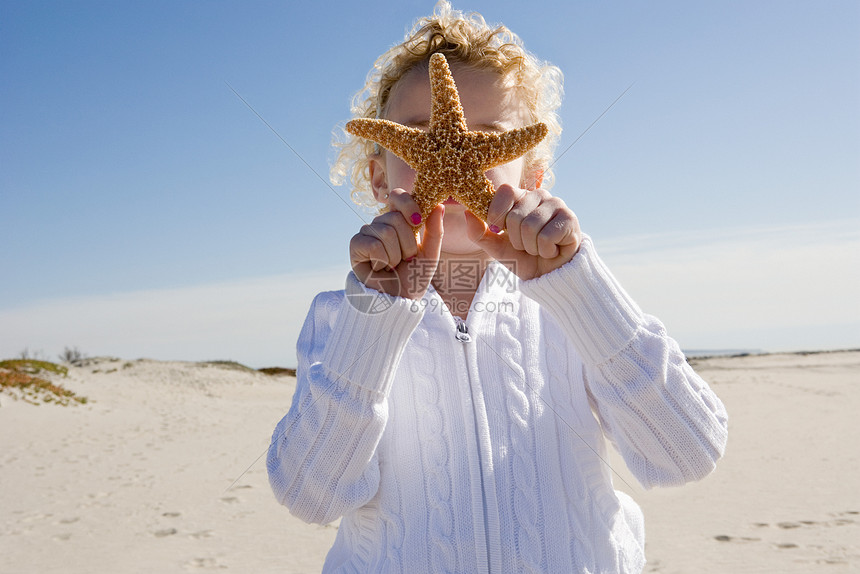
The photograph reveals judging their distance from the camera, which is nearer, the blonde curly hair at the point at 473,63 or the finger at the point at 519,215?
the finger at the point at 519,215

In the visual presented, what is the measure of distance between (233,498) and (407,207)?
5799 mm

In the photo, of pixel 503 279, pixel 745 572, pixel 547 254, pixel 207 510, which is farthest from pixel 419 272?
pixel 207 510

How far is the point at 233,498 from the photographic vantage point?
6.67 metres

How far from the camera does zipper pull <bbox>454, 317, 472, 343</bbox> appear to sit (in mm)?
2086

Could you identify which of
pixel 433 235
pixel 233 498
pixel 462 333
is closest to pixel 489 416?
pixel 462 333

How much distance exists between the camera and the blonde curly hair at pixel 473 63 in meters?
2.46

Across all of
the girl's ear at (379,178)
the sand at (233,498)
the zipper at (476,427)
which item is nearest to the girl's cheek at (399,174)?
the girl's ear at (379,178)

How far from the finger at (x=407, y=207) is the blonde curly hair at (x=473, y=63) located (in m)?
0.81

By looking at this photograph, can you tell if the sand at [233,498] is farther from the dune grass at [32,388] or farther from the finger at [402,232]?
the finger at [402,232]

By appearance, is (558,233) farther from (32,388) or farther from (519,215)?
(32,388)

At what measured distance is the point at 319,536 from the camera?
18.7 ft

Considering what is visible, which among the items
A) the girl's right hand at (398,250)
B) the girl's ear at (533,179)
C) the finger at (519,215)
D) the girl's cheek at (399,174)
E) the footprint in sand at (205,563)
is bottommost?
the footprint in sand at (205,563)

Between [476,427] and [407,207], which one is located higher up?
[407,207]

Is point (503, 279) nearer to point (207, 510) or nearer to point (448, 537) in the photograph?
point (448, 537)
